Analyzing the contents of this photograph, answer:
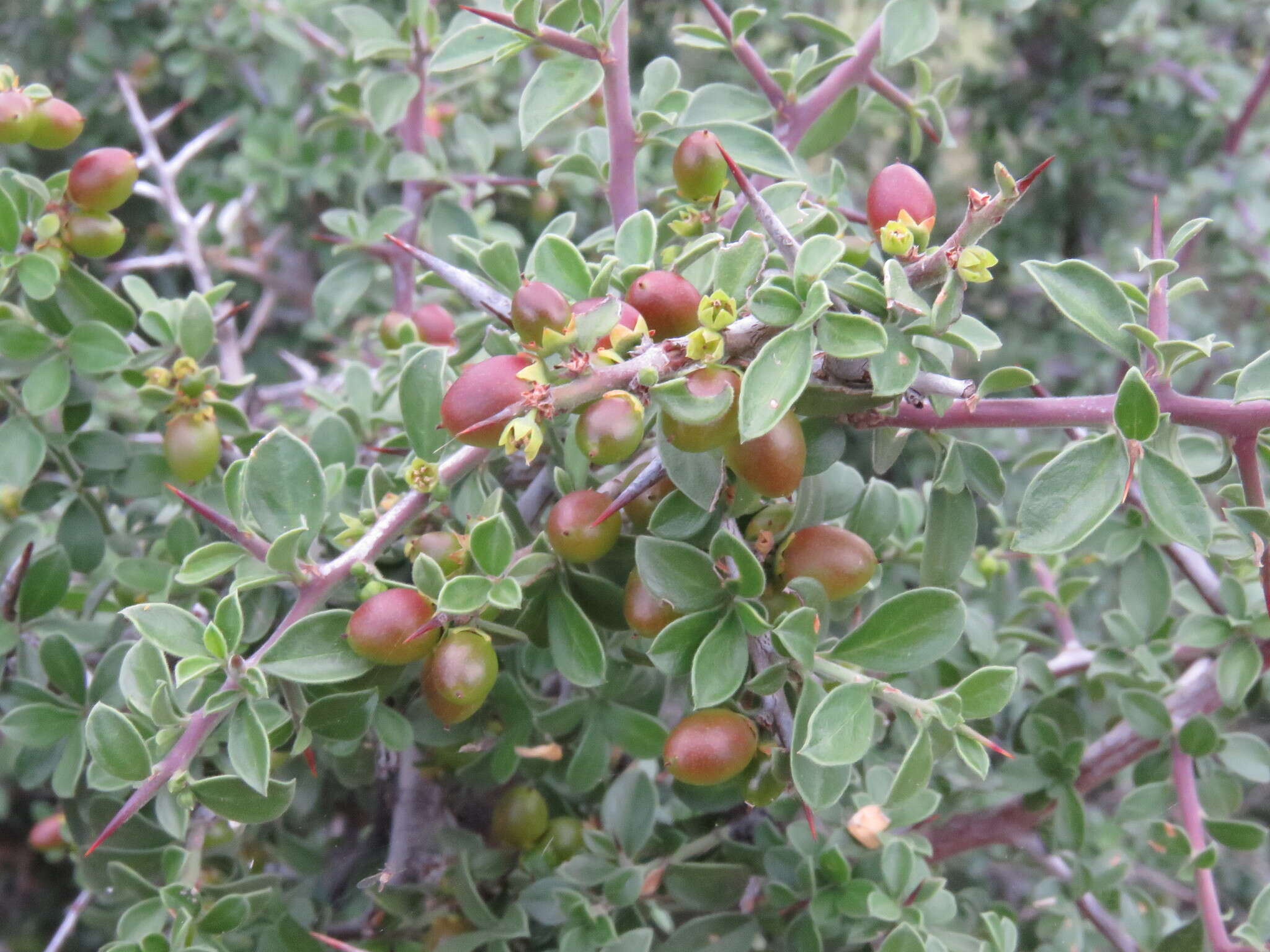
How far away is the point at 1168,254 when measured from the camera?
845 mm

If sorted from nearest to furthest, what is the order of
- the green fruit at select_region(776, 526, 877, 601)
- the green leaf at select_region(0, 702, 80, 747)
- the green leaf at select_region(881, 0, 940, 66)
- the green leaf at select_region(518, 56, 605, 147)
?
the green fruit at select_region(776, 526, 877, 601) → the green leaf at select_region(518, 56, 605, 147) → the green leaf at select_region(0, 702, 80, 747) → the green leaf at select_region(881, 0, 940, 66)

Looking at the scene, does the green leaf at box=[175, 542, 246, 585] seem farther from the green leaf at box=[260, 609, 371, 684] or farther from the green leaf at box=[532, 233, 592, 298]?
the green leaf at box=[532, 233, 592, 298]

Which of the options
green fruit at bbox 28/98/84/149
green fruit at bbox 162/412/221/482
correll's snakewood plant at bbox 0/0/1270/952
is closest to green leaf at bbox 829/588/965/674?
correll's snakewood plant at bbox 0/0/1270/952

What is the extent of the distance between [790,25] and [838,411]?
2.47 meters

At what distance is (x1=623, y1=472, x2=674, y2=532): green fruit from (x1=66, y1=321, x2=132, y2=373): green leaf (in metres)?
0.63

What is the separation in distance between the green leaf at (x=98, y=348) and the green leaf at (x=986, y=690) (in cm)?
96

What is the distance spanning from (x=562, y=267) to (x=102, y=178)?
569 millimetres

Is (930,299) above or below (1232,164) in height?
above

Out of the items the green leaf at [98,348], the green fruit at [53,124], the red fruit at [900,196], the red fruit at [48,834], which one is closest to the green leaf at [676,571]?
the red fruit at [900,196]

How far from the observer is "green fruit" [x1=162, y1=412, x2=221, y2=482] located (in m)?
1.15

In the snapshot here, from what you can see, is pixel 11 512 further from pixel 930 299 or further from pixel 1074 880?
pixel 1074 880

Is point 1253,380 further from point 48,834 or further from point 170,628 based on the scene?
point 48,834

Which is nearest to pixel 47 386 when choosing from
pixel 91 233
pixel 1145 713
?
pixel 91 233

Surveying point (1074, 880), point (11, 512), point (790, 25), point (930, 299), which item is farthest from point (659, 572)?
point (790, 25)
